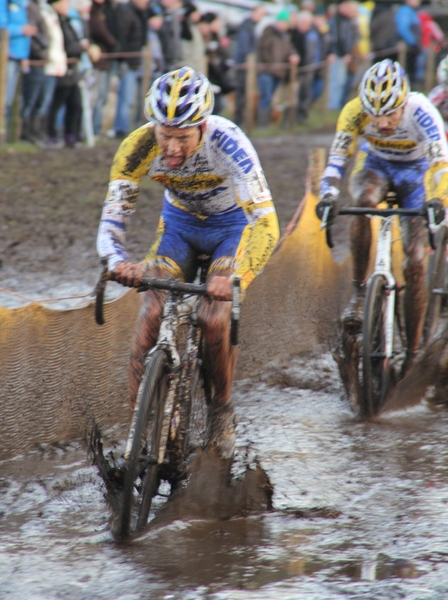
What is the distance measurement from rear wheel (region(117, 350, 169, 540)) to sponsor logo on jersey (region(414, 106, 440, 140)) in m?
3.36

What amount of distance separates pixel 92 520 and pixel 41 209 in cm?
806

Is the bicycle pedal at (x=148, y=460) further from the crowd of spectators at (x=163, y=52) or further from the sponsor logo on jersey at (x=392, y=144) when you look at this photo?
the crowd of spectators at (x=163, y=52)

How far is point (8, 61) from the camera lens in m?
14.4

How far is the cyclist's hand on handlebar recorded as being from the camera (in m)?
4.47

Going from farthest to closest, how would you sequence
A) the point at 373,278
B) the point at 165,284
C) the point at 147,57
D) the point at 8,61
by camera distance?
1. the point at 147,57
2. the point at 8,61
3. the point at 373,278
4. the point at 165,284

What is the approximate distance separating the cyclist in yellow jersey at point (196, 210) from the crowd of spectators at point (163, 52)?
971 centimetres

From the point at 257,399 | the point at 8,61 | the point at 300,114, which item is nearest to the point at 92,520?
the point at 257,399

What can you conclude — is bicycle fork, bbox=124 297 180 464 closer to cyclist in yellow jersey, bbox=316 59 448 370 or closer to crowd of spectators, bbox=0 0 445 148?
cyclist in yellow jersey, bbox=316 59 448 370

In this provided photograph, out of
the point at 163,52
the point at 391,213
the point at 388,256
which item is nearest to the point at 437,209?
the point at 391,213

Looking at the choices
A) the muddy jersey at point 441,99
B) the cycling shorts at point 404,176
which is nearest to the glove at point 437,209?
the cycling shorts at point 404,176

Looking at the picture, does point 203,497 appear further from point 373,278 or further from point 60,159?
point 60,159

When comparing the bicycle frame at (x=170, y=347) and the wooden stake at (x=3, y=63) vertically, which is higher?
the wooden stake at (x=3, y=63)

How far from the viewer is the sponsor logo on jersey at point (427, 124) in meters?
7.06

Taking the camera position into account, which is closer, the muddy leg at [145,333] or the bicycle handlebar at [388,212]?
the muddy leg at [145,333]
